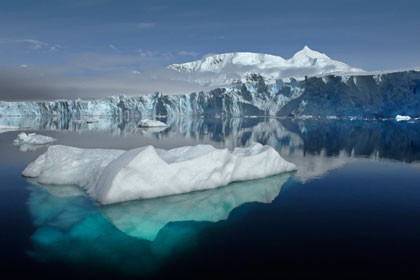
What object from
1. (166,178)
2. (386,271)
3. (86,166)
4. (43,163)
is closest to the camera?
(386,271)

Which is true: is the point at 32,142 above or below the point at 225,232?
above

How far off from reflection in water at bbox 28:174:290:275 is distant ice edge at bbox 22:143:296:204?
355mm

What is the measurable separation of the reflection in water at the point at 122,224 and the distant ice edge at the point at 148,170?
36 centimetres

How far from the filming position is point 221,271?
20.5ft

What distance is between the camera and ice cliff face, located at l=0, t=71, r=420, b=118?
53.1 m

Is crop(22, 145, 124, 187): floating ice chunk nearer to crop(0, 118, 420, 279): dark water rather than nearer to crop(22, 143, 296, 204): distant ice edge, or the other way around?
crop(22, 143, 296, 204): distant ice edge

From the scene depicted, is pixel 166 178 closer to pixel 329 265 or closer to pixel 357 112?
pixel 329 265

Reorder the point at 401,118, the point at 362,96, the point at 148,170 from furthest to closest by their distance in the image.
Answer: the point at 362,96 → the point at 401,118 → the point at 148,170

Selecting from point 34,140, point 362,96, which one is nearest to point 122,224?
point 34,140

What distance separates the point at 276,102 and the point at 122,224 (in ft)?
210

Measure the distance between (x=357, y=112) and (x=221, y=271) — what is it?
196 ft

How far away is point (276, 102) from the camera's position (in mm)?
69688

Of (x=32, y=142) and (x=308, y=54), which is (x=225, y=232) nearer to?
(x=32, y=142)

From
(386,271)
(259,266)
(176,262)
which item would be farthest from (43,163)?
(386,271)
